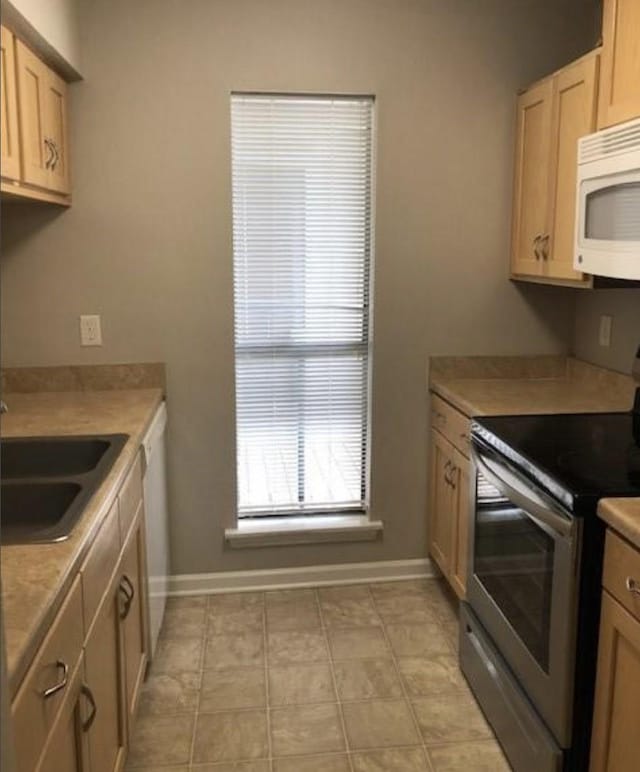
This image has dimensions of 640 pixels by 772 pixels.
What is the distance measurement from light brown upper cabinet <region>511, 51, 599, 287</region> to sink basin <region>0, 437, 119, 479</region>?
5.53ft

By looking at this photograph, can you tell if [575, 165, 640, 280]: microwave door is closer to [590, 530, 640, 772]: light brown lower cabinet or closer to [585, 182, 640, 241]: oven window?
[585, 182, 640, 241]: oven window

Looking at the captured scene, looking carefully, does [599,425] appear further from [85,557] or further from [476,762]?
[85,557]

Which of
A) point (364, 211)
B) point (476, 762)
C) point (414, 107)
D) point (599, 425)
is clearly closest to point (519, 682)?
Result: point (476, 762)

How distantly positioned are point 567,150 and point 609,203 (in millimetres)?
526

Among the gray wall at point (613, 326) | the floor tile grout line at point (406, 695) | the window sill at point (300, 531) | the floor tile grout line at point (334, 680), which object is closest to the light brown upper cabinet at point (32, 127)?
the window sill at point (300, 531)

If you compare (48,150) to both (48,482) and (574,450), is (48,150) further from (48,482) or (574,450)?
(574,450)

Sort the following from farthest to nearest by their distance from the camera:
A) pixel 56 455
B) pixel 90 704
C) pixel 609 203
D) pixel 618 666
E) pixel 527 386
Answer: pixel 527 386 → pixel 56 455 → pixel 609 203 → pixel 618 666 → pixel 90 704

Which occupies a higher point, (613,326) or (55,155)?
(55,155)

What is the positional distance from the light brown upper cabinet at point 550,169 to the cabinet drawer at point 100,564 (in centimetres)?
169

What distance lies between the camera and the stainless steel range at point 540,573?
1.76 m

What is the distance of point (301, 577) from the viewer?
3.30m

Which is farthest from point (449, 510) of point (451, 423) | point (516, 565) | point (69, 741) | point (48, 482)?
point (69, 741)

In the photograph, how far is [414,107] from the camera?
302 cm

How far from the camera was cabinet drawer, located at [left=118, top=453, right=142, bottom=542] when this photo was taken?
201cm
